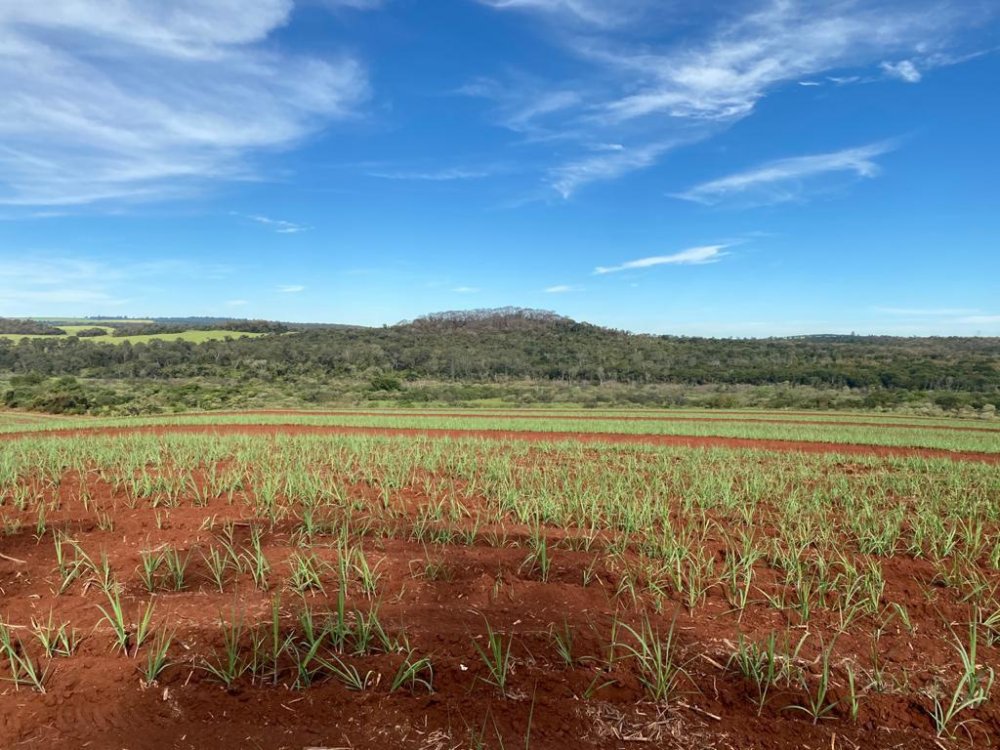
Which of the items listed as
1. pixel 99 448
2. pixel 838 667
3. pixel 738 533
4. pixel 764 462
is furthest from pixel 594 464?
pixel 99 448

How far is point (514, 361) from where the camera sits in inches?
3063

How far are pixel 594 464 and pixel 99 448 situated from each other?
9937 millimetres

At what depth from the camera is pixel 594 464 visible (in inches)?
478

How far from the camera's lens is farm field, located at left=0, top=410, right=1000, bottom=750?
313 cm

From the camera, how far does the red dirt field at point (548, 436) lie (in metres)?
17.9

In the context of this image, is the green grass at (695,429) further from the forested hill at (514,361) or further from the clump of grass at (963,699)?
the forested hill at (514,361)

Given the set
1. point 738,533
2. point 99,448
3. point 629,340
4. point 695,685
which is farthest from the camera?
point 629,340

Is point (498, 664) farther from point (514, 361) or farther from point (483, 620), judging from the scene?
point (514, 361)

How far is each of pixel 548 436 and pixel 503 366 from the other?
2170 inches

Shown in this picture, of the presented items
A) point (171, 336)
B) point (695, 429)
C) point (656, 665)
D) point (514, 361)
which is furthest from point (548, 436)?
point (171, 336)

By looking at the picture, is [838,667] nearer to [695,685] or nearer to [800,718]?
[800,718]

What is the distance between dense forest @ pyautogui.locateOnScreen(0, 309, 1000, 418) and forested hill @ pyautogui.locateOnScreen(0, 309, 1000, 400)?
175mm

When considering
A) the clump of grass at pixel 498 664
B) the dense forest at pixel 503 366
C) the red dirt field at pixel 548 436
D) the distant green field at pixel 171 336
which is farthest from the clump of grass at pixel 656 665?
the distant green field at pixel 171 336

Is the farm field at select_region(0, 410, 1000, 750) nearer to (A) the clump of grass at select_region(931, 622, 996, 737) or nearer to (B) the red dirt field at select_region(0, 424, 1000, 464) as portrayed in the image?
(A) the clump of grass at select_region(931, 622, 996, 737)
